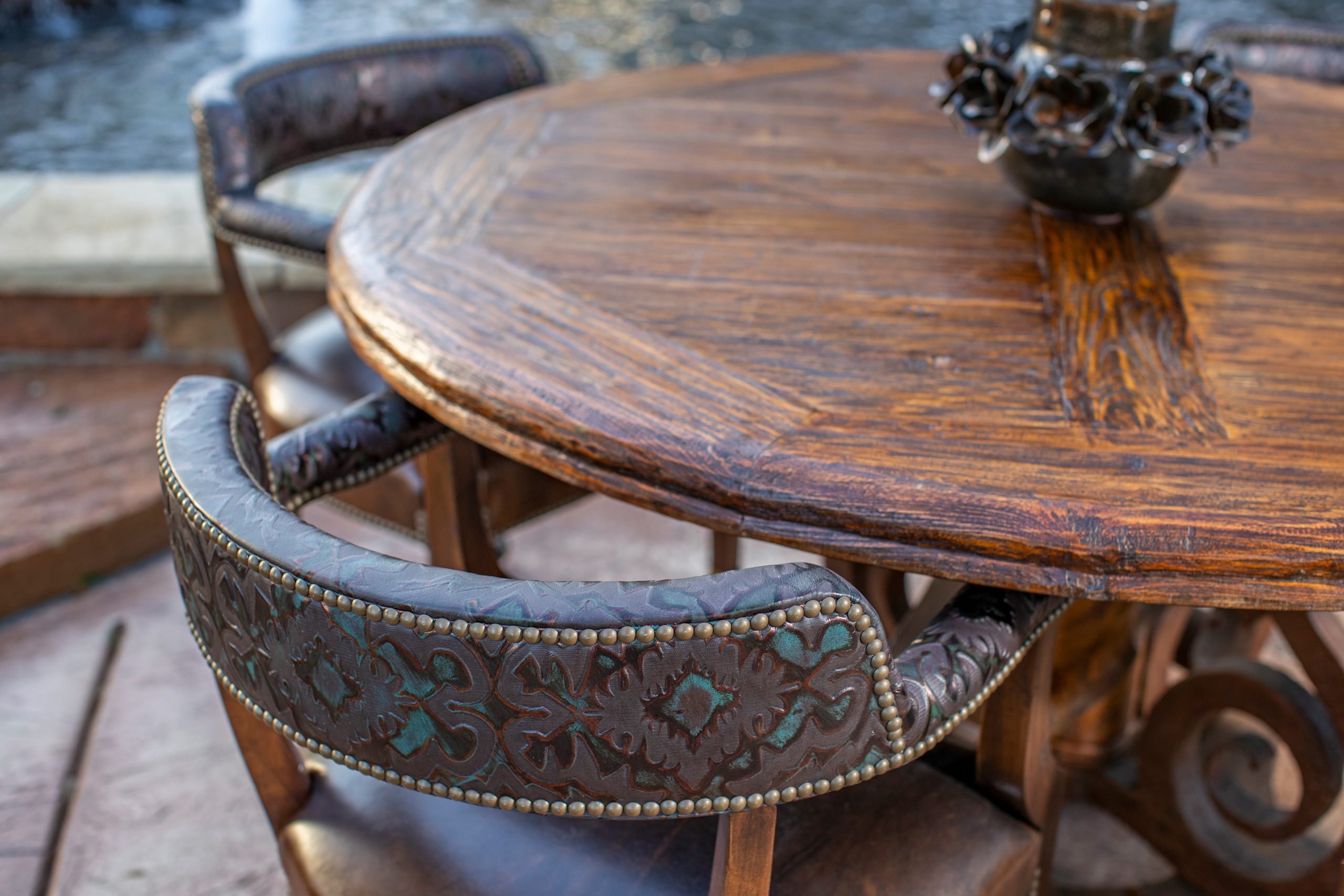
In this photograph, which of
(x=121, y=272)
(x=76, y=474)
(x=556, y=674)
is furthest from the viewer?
(x=121, y=272)

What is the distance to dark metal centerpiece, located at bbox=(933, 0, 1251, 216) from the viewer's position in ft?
3.18

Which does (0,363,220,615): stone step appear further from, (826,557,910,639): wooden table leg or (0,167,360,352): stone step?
(826,557,910,639): wooden table leg

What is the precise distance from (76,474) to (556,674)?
164cm

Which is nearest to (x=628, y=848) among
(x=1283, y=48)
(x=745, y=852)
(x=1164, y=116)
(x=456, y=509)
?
(x=745, y=852)

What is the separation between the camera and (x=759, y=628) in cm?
51

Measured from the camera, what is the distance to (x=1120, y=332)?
0.88 meters

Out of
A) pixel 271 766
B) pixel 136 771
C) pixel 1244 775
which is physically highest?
pixel 271 766

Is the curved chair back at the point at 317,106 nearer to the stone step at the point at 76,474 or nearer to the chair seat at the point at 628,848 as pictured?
the stone step at the point at 76,474

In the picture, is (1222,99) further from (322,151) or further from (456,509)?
(322,151)

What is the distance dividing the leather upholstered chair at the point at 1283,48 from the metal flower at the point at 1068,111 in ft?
3.41

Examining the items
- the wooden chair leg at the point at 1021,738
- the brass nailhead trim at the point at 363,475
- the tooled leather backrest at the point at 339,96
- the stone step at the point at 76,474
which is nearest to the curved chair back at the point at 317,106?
the tooled leather backrest at the point at 339,96

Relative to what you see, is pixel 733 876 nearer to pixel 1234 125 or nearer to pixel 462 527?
pixel 462 527

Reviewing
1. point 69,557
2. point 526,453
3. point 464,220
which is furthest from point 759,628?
point 69,557

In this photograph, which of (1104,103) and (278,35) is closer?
(1104,103)
